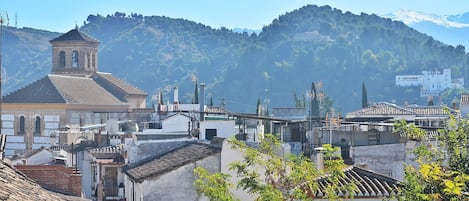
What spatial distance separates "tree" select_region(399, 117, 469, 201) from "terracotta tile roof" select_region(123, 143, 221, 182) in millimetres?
7645

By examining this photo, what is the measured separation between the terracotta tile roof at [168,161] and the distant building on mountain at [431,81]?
169 metres

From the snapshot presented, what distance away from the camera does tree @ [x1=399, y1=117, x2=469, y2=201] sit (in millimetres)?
10930

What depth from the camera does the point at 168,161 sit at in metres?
22.1

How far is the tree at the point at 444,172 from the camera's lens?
35.9ft

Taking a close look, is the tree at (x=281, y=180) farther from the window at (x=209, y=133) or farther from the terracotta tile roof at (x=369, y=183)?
the window at (x=209, y=133)

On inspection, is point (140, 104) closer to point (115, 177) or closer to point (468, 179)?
point (115, 177)

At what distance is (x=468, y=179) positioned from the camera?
36.2 ft

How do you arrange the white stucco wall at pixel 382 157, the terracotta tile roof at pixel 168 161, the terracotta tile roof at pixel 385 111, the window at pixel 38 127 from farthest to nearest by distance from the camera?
the window at pixel 38 127, the terracotta tile roof at pixel 385 111, the white stucco wall at pixel 382 157, the terracotta tile roof at pixel 168 161

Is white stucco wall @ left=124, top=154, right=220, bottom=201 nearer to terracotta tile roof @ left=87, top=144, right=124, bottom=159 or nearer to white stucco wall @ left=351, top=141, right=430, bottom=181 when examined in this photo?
white stucco wall @ left=351, top=141, right=430, bottom=181

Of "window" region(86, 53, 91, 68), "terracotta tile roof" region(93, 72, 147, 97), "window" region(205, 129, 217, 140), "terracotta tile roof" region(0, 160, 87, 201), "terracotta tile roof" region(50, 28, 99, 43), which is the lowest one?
"terracotta tile roof" region(0, 160, 87, 201)

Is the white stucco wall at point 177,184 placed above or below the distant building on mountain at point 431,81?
below

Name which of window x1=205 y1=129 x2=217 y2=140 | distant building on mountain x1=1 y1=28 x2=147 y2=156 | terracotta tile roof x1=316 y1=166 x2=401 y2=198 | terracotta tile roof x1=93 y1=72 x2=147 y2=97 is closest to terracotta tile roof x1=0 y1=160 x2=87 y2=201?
terracotta tile roof x1=316 y1=166 x2=401 y2=198

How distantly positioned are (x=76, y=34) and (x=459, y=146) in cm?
8767

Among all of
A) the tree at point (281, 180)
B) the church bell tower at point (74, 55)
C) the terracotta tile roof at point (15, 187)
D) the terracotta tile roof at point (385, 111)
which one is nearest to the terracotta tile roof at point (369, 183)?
the tree at point (281, 180)
